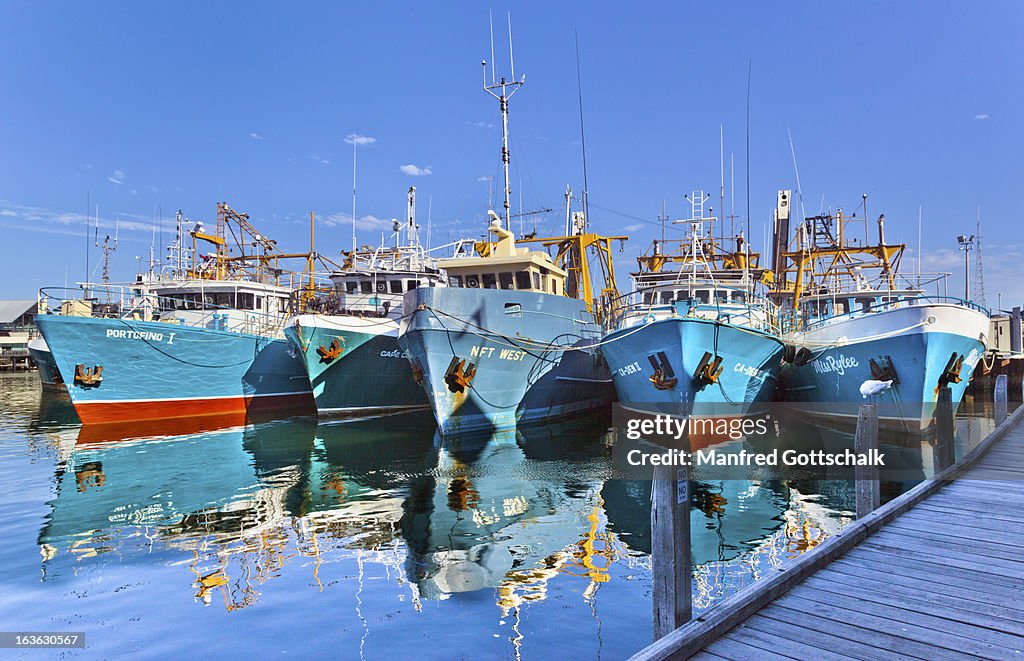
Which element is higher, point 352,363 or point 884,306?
point 884,306

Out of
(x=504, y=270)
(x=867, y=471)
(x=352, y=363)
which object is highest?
(x=504, y=270)

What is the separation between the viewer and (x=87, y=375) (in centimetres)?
1906

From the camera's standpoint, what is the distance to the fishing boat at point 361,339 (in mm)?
20094

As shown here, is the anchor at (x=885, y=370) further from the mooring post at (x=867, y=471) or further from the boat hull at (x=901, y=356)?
the mooring post at (x=867, y=471)

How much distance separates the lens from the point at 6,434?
1867cm

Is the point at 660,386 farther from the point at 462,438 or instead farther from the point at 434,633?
the point at 434,633

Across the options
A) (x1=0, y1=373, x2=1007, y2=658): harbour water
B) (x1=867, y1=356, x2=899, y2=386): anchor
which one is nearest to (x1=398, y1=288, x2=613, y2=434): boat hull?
(x1=0, y1=373, x2=1007, y2=658): harbour water

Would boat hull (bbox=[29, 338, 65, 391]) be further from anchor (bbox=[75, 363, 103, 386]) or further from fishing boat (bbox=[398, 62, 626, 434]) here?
fishing boat (bbox=[398, 62, 626, 434])

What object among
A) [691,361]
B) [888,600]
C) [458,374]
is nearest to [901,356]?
[691,361]

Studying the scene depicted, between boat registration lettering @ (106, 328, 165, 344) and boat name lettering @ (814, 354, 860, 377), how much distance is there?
20.2 meters

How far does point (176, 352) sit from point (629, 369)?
1507 centimetres

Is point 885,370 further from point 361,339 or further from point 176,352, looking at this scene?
point 176,352

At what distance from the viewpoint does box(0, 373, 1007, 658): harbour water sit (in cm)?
563

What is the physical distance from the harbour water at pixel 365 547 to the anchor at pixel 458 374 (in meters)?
1.78
